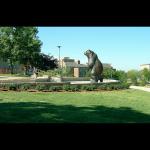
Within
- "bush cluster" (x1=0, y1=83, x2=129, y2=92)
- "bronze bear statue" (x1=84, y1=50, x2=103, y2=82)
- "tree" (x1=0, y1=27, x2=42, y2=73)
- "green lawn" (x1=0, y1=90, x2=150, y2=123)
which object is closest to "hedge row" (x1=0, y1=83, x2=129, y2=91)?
"bush cluster" (x1=0, y1=83, x2=129, y2=92)

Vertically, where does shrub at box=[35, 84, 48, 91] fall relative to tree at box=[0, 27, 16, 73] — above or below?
below

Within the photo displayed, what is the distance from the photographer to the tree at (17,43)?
2461 inches

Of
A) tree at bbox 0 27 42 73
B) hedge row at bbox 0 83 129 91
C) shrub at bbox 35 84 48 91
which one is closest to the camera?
shrub at bbox 35 84 48 91

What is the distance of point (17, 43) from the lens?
62.8 meters

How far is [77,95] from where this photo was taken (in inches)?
929

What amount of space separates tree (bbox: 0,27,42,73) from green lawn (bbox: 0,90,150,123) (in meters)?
39.6

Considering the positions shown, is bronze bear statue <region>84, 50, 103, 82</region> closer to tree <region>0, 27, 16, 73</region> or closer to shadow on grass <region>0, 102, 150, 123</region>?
shadow on grass <region>0, 102, 150, 123</region>

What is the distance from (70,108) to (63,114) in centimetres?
207

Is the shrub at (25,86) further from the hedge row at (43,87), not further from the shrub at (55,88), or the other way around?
the shrub at (55,88)

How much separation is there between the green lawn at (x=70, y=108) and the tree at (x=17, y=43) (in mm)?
39619

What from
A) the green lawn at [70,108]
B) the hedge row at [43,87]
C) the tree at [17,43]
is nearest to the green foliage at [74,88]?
the hedge row at [43,87]

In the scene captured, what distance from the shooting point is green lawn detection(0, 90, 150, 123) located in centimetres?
1518
